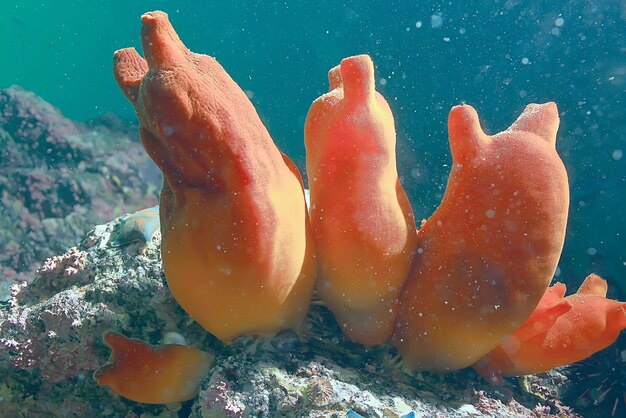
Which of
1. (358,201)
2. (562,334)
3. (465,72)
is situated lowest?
(562,334)

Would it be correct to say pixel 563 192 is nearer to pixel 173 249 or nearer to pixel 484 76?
pixel 173 249

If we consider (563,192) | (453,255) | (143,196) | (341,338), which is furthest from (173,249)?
(143,196)

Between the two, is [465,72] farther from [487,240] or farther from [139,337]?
[139,337]

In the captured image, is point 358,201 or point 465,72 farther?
point 465,72

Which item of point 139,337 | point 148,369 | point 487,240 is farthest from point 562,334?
point 139,337

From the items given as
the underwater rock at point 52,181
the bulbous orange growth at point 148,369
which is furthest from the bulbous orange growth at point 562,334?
the underwater rock at point 52,181

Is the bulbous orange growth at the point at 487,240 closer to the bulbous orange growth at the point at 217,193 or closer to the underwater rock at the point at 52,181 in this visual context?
the bulbous orange growth at the point at 217,193

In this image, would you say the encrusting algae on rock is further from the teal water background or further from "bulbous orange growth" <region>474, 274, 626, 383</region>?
the teal water background
